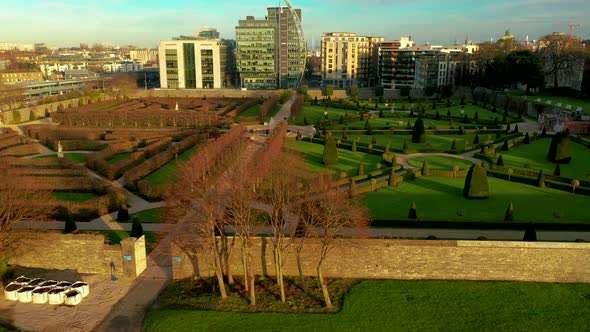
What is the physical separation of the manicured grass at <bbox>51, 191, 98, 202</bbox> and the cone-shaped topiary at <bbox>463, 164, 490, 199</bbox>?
2429 centimetres

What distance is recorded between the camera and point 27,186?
1045 inches

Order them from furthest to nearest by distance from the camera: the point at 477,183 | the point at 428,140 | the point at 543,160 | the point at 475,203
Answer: the point at 428,140 < the point at 543,160 < the point at 477,183 < the point at 475,203

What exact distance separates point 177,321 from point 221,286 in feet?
7.87

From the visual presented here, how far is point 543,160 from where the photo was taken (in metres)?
39.8

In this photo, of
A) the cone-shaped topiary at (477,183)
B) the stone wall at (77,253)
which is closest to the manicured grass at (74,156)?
the stone wall at (77,253)

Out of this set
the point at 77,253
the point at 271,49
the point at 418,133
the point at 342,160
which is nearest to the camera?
the point at 77,253

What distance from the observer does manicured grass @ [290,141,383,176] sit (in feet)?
120

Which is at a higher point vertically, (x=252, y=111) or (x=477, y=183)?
(x=252, y=111)

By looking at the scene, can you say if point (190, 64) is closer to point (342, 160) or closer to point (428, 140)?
point (428, 140)

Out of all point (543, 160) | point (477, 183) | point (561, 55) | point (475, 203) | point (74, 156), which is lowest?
point (475, 203)

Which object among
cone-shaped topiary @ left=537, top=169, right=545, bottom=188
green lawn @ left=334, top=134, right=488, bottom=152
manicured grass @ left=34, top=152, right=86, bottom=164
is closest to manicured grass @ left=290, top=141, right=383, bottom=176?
green lawn @ left=334, top=134, right=488, bottom=152

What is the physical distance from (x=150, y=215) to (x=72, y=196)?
6697 millimetres

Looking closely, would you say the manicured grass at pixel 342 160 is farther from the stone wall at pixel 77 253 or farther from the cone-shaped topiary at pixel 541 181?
the stone wall at pixel 77 253

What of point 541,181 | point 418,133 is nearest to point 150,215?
point 541,181
